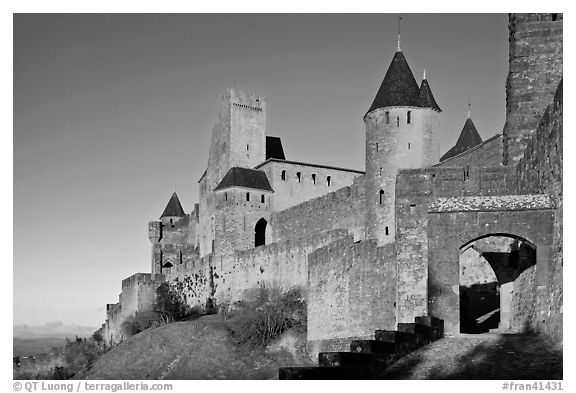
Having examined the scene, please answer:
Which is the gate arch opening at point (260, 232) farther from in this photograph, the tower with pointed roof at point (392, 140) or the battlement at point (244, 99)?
the tower with pointed roof at point (392, 140)

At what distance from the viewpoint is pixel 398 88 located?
44.8 metres

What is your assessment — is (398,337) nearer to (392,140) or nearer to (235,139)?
(392,140)

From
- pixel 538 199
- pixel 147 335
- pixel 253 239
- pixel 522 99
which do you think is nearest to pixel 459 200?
pixel 538 199

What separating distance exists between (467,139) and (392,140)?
16965mm

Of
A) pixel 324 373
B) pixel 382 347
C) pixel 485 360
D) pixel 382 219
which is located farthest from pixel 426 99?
pixel 324 373

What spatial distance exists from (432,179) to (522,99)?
308 cm

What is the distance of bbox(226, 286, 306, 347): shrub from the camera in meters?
43.7

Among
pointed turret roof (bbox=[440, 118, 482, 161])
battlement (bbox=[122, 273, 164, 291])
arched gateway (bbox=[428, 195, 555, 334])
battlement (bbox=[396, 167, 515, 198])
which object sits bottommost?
arched gateway (bbox=[428, 195, 555, 334])

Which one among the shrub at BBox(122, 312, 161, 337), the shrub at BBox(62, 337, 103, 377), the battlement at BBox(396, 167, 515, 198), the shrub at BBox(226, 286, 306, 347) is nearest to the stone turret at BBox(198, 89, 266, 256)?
the shrub at BBox(122, 312, 161, 337)

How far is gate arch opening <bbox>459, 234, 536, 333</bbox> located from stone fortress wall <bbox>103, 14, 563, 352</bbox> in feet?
0.46

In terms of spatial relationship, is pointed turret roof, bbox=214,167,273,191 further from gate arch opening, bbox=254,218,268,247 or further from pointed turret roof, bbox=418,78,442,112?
pointed turret roof, bbox=418,78,442,112

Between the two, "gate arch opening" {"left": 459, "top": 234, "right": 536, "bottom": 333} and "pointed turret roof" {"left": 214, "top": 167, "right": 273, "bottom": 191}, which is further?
"pointed turret roof" {"left": 214, "top": 167, "right": 273, "bottom": 191}

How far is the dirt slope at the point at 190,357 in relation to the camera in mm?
41125

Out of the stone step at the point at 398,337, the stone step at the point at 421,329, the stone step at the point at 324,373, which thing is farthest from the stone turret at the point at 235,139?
the stone step at the point at 324,373
